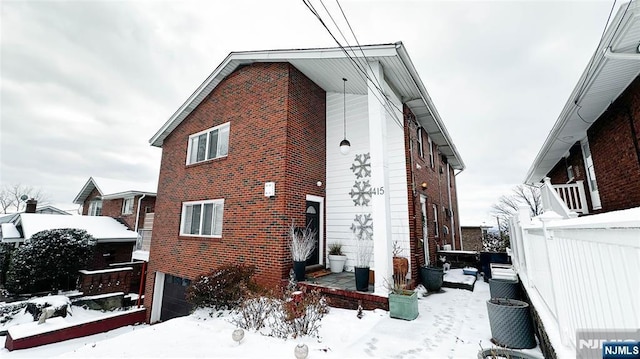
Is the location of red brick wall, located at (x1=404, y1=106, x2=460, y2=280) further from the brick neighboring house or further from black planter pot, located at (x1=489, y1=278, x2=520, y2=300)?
black planter pot, located at (x1=489, y1=278, x2=520, y2=300)

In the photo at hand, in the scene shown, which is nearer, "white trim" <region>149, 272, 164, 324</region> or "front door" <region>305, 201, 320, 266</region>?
"front door" <region>305, 201, 320, 266</region>

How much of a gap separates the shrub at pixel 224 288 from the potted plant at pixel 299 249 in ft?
3.95

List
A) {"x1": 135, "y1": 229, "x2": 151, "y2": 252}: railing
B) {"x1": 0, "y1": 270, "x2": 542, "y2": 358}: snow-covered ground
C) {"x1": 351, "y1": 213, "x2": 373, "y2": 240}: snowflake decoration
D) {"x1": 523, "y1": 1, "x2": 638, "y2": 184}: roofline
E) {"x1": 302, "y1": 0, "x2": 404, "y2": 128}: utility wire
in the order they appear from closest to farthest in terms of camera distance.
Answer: {"x1": 523, "y1": 1, "x2": 638, "y2": 184}: roofline < {"x1": 0, "y1": 270, "x2": 542, "y2": 358}: snow-covered ground < {"x1": 302, "y1": 0, "x2": 404, "y2": 128}: utility wire < {"x1": 351, "y1": 213, "x2": 373, "y2": 240}: snowflake decoration < {"x1": 135, "y1": 229, "x2": 151, "y2": 252}: railing

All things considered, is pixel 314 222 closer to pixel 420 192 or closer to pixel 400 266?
pixel 400 266

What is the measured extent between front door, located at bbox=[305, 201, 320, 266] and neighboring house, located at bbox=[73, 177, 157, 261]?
1214 cm

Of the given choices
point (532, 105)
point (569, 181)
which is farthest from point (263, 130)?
point (532, 105)

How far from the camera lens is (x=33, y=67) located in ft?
33.6

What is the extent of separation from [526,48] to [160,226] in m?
15.3

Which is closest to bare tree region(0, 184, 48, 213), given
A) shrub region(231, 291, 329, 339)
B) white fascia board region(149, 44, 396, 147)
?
white fascia board region(149, 44, 396, 147)

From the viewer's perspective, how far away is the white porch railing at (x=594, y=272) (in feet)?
3.94

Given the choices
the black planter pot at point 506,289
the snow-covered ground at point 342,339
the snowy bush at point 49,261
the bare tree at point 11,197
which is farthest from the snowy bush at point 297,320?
the bare tree at point 11,197

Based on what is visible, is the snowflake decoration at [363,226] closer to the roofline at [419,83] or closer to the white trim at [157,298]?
the roofline at [419,83]

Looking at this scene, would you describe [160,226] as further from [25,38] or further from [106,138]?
[106,138]

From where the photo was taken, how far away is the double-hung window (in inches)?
358
